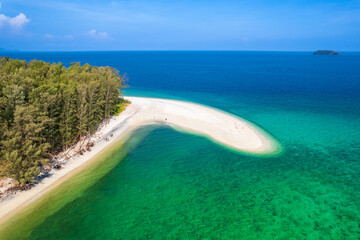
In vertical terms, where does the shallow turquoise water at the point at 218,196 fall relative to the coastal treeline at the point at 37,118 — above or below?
below

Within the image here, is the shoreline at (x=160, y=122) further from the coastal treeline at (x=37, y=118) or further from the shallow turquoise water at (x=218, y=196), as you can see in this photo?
the shallow turquoise water at (x=218, y=196)

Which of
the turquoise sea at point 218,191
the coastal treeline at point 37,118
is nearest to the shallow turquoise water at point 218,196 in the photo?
the turquoise sea at point 218,191

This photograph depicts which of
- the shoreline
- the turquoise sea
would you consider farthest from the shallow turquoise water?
the shoreline

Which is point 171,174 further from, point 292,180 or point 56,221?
point 292,180

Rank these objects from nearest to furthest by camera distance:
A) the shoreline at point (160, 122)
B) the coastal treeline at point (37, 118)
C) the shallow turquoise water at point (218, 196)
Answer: the shallow turquoise water at point (218, 196), the coastal treeline at point (37, 118), the shoreline at point (160, 122)

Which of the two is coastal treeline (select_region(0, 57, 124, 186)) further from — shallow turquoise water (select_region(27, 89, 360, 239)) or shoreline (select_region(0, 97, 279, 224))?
shallow turquoise water (select_region(27, 89, 360, 239))

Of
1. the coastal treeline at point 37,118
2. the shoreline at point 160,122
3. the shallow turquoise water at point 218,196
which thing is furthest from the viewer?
the shoreline at point 160,122

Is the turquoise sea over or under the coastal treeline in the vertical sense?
under
